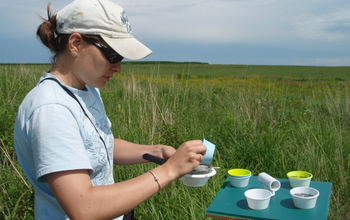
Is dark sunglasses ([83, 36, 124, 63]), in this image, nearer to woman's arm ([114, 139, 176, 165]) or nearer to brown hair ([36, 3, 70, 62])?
brown hair ([36, 3, 70, 62])

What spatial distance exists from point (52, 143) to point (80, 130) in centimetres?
15

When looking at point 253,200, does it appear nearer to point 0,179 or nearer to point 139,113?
point 0,179

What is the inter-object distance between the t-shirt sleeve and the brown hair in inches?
13.1

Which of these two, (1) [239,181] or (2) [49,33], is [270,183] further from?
(2) [49,33]

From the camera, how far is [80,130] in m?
1.22

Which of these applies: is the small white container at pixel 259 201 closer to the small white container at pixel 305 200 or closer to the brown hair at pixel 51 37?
the small white container at pixel 305 200

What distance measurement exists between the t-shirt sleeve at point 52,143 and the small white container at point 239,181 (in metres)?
0.82

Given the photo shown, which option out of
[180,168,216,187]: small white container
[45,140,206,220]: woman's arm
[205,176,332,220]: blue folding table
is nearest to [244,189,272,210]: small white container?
[205,176,332,220]: blue folding table

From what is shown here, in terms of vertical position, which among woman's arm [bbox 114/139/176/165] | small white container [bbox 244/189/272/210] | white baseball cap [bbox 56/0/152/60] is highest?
white baseball cap [bbox 56/0/152/60]

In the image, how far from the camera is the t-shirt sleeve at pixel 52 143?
1076 mm

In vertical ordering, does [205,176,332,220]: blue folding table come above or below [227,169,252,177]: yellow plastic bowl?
below

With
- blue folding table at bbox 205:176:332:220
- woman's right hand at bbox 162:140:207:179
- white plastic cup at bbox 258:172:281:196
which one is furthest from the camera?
white plastic cup at bbox 258:172:281:196

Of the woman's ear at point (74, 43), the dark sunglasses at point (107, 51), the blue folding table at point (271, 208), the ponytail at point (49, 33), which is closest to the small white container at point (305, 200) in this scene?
the blue folding table at point (271, 208)

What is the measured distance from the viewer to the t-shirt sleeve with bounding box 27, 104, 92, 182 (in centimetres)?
108
